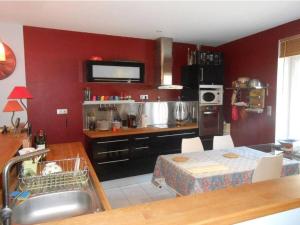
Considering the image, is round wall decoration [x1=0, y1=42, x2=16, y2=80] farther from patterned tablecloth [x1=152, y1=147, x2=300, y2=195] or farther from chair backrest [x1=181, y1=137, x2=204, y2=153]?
chair backrest [x1=181, y1=137, x2=204, y2=153]

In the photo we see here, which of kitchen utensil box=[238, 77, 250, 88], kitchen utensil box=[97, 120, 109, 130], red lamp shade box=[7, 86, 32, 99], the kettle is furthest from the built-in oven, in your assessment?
red lamp shade box=[7, 86, 32, 99]

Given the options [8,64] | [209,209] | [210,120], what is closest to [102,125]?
[8,64]

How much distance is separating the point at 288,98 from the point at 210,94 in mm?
1310

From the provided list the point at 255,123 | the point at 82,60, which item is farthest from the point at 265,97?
the point at 82,60

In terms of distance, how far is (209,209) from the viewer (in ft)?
2.72

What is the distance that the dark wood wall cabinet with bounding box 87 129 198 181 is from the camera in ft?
11.4

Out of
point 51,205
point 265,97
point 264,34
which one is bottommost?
point 51,205

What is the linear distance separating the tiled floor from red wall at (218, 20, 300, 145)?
6.04 ft

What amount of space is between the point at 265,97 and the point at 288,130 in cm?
61

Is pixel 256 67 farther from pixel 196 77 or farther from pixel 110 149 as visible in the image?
pixel 110 149

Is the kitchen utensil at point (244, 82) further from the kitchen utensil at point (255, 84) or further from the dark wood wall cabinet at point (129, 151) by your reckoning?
the dark wood wall cabinet at point (129, 151)

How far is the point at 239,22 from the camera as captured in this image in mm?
3213

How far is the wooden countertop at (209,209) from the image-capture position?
0.77 m

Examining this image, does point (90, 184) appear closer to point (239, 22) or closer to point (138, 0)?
point (138, 0)
